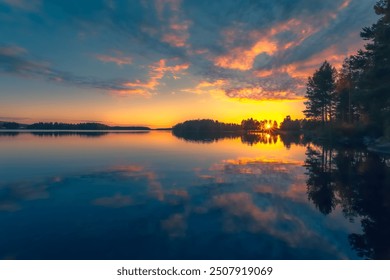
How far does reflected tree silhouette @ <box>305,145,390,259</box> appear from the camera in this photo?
21.1ft

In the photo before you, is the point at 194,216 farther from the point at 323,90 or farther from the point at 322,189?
the point at 323,90

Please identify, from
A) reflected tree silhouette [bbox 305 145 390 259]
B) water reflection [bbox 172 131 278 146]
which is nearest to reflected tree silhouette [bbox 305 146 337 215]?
reflected tree silhouette [bbox 305 145 390 259]

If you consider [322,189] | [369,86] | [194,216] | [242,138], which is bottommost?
[194,216]

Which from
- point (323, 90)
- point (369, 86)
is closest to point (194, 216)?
point (369, 86)

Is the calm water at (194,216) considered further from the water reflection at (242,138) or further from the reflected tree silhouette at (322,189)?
the water reflection at (242,138)

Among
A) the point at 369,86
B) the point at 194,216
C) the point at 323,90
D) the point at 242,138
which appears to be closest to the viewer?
the point at 194,216

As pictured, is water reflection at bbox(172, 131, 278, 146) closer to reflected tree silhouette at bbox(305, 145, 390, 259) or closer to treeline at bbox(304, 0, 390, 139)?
treeline at bbox(304, 0, 390, 139)

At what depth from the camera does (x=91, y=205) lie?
9.43 m

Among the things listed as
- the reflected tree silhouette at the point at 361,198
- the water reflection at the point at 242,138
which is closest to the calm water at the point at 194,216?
the reflected tree silhouette at the point at 361,198

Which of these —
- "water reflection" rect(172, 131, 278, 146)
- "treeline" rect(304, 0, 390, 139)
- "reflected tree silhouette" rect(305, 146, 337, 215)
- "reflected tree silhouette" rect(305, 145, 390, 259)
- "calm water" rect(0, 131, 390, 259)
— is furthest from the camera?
"water reflection" rect(172, 131, 278, 146)

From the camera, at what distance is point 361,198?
10.2 m
